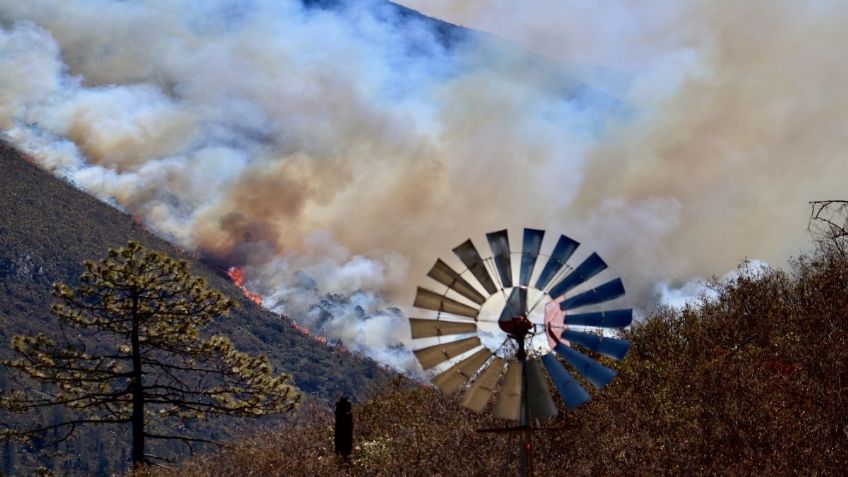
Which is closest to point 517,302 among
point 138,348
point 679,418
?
point 679,418

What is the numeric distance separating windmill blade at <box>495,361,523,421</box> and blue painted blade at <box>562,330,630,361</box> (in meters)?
1.02

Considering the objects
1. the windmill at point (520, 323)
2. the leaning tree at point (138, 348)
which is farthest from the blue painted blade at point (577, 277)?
the leaning tree at point (138, 348)

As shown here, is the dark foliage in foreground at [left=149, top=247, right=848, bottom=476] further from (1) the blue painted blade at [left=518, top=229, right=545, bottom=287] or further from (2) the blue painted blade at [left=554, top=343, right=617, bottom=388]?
(1) the blue painted blade at [left=518, top=229, right=545, bottom=287]

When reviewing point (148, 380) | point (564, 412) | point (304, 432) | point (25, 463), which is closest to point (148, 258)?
point (304, 432)

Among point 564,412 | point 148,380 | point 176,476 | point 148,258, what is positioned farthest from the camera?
point 148,380

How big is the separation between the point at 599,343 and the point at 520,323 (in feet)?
4.99

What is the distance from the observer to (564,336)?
18.8 metres

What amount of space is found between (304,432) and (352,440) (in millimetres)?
3525

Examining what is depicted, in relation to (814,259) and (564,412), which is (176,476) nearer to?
(564,412)

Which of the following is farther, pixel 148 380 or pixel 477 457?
pixel 148 380

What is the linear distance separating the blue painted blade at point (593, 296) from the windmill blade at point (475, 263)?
1272 mm

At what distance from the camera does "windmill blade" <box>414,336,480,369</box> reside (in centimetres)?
1912

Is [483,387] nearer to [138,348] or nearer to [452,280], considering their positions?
[452,280]

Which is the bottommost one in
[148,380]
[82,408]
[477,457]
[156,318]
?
[477,457]
